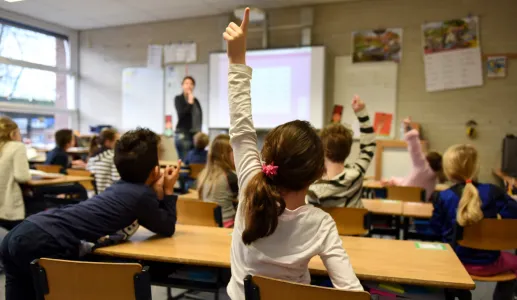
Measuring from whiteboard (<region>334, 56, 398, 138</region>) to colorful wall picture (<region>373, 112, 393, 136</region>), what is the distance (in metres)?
0.04

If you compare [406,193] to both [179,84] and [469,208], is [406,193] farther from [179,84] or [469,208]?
[179,84]

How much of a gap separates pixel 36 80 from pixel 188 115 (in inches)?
125

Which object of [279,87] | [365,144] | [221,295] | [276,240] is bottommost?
[221,295]

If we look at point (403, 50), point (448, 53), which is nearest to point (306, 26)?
point (403, 50)

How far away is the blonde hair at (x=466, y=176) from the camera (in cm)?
204

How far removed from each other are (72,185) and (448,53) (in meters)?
5.10

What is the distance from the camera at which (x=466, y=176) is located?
2.19 meters

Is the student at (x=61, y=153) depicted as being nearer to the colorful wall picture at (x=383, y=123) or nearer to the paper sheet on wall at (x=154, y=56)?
the paper sheet on wall at (x=154, y=56)

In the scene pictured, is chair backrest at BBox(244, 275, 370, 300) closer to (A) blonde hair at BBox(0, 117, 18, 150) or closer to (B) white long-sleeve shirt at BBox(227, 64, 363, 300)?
(B) white long-sleeve shirt at BBox(227, 64, 363, 300)

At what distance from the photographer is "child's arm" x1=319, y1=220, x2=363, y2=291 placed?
102 cm

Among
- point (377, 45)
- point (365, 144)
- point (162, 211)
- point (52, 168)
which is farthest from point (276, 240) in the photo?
point (377, 45)

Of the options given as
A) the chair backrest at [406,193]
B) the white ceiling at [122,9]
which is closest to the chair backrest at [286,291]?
the chair backrest at [406,193]

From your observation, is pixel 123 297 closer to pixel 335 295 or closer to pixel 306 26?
pixel 335 295

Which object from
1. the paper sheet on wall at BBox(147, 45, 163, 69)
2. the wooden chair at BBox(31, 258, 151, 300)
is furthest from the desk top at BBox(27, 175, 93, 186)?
the paper sheet on wall at BBox(147, 45, 163, 69)
